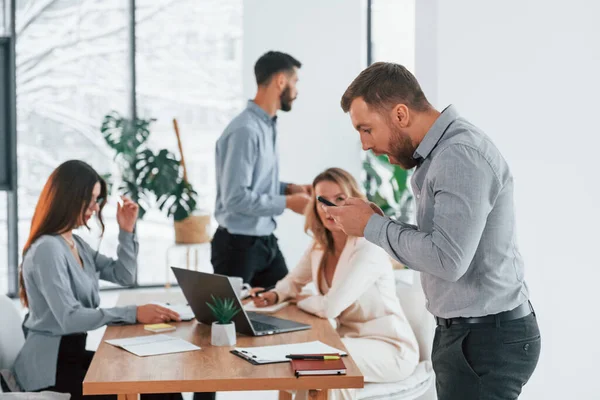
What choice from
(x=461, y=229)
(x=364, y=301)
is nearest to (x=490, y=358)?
(x=461, y=229)

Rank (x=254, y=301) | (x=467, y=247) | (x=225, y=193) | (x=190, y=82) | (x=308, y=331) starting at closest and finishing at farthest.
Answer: (x=467, y=247)
(x=308, y=331)
(x=254, y=301)
(x=225, y=193)
(x=190, y=82)

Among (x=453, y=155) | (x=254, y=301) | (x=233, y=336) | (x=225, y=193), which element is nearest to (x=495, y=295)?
(x=453, y=155)

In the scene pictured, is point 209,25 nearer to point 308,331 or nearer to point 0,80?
point 0,80

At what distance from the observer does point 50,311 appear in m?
2.87

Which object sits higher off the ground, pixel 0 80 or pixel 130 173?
pixel 0 80

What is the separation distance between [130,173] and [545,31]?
3.37 m

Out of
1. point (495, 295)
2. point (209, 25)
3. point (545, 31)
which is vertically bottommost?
point (495, 295)

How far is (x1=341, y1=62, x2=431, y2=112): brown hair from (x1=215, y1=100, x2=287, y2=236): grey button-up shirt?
1914 millimetres

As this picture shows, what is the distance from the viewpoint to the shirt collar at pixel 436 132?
198cm

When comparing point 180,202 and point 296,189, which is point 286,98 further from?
point 180,202

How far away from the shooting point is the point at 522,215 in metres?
3.46

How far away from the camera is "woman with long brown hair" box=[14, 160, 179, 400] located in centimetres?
280

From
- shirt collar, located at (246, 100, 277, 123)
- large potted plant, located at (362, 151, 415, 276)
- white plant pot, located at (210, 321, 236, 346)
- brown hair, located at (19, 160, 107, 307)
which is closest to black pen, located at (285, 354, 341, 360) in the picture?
white plant pot, located at (210, 321, 236, 346)

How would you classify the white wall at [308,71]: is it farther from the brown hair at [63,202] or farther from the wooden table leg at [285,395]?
the brown hair at [63,202]
